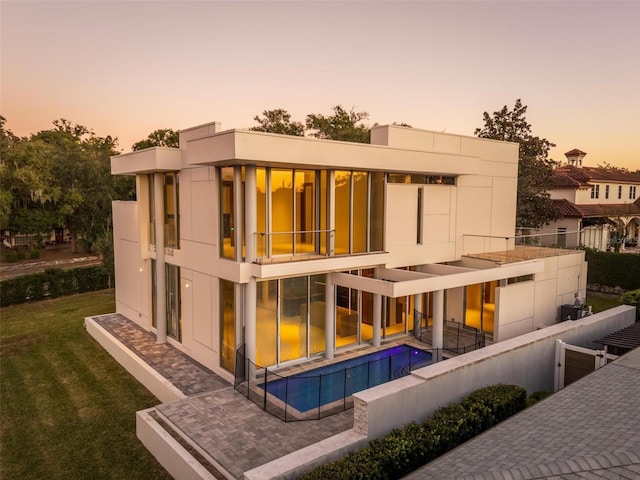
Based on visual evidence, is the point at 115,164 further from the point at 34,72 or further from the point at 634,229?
the point at 634,229

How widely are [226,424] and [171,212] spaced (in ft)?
29.7

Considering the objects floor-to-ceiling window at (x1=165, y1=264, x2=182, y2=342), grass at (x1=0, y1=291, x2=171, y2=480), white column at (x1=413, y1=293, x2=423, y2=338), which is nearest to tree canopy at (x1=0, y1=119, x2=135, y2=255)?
grass at (x1=0, y1=291, x2=171, y2=480)

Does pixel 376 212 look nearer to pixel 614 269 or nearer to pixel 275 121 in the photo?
pixel 614 269

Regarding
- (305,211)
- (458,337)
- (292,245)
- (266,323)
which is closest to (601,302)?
(458,337)

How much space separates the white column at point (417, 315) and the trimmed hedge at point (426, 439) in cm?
720

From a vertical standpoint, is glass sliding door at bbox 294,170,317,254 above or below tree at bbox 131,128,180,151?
below

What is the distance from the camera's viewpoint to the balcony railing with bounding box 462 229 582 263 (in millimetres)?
19030

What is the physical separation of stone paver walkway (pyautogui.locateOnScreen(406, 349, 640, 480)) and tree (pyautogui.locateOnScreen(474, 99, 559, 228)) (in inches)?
910

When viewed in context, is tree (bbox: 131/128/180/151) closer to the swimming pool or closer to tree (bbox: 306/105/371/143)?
tree (bbox: 306/105/371/143)

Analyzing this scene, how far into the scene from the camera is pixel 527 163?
104ft

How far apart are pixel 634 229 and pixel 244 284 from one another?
49597 mm

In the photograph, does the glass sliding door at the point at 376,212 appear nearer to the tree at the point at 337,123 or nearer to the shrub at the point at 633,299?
the shrub at the point at 633,299

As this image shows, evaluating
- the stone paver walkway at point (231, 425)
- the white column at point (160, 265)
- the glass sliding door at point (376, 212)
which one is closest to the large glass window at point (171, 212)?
the white column at point (160, 265)

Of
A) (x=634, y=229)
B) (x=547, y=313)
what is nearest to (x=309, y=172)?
(x=547, y=313)
